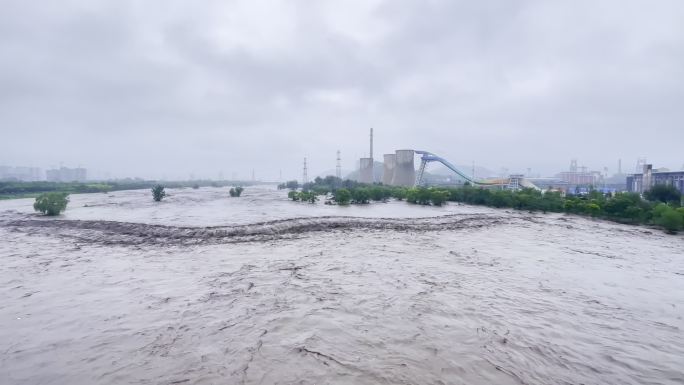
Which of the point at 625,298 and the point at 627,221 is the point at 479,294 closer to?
the point at 625,298

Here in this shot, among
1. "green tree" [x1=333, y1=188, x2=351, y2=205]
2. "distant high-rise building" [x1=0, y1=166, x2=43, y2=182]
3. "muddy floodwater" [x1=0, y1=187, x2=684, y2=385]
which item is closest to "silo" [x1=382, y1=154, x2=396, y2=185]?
"green tree" [x1=333, y1=188, x2=351, y2=205]

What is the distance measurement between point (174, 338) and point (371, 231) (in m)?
11.6

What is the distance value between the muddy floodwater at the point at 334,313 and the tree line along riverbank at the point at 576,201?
395 inches

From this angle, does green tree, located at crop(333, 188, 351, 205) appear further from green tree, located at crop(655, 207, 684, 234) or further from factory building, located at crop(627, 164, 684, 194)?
factory building, located at crop(627, 164, 684, 194)

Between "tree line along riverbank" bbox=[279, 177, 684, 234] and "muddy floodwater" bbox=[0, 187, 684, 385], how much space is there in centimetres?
1003

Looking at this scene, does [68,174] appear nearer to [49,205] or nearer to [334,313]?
[49,205]

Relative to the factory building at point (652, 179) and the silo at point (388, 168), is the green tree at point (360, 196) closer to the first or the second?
the factory building at point (652, 179)

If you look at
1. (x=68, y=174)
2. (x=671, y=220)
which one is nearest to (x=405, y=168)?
(x=671, y=220)

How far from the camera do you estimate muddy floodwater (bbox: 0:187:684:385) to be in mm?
4434

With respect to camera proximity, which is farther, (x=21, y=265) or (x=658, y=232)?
(x=658, y=232)

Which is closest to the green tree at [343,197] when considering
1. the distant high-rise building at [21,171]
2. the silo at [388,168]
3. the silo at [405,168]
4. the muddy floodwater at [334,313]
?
the muddy floodwater at [334,313]

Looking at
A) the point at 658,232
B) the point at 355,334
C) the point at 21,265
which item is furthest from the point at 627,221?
the point at 21,265

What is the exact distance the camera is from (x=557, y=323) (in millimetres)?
5988

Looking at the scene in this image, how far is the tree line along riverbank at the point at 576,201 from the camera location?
19.9m
